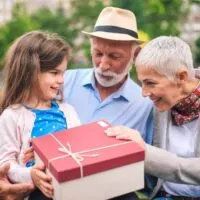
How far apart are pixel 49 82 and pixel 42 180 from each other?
45 cm

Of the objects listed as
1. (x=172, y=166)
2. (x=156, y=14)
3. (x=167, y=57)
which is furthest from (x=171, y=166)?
(x=156, y=14)

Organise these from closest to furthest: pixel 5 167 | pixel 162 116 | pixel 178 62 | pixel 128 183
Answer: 1. pixel 128 183
2. pixel 5 167
3. pixel 178 62
4. pixel 162 116

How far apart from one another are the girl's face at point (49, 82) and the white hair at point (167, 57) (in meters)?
0.34

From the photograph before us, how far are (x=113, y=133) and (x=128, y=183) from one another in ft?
0.64

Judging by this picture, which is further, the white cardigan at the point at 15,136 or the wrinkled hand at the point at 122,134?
the white cardigan at the point at 15,136

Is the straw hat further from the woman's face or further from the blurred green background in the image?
the blurred green background

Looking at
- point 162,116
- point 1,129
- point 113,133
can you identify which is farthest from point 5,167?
point 162,116

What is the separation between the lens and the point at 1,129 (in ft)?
6.14

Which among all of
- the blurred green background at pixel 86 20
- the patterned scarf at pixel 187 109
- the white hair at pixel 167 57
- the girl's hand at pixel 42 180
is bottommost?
the blurred green background at pixel 86 20

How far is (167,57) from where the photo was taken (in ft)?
6.37

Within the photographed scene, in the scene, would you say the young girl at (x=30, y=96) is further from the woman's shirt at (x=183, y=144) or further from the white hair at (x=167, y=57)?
the woman's shirt at (x=183, y=144)

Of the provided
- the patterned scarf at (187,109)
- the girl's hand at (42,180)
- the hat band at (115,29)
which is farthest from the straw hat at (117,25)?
the girl's hand at (42,180)

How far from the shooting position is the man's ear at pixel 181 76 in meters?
1.97

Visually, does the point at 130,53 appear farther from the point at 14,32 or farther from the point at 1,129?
the point at 14,32
